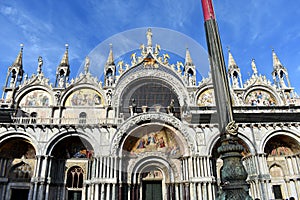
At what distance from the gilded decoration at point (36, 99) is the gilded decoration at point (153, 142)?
26.5 feet

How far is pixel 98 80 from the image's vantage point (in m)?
19.8

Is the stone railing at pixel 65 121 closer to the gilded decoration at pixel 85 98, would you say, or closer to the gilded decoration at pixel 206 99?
the gilded decoration at pixel 85 98

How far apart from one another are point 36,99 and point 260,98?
64.4 feet

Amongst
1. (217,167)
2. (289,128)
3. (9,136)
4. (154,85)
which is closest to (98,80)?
(154,85)

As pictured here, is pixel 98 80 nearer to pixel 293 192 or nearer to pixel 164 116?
pixel 164 116

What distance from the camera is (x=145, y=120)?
16062mm

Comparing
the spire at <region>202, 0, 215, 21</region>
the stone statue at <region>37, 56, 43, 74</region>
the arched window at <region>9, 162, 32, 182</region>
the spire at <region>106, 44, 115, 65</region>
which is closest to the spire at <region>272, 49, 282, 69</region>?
the spire at <region>106, 44, 115, 65</region>

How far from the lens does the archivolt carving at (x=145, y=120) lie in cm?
1555

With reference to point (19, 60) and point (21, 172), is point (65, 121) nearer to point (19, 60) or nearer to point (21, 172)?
point (21, 172)

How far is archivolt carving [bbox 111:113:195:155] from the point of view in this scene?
15.6 m

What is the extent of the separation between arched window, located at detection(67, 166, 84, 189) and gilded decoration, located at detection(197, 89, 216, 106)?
437 inches

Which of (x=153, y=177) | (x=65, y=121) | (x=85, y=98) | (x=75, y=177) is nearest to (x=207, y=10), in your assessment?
(x=153, y=177)

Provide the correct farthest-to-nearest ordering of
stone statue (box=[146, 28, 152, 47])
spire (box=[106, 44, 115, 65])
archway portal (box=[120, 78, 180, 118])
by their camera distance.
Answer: stone statue (box=[146, 28, 152, 47]) → spire (box=[106, 44, 115, 65]) → archway portal (box=[120, 78, 180, 118])

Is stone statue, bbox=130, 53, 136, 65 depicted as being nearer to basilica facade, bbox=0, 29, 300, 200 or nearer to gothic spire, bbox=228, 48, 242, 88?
basilica facade, bbox=0, 29, 300, 200
